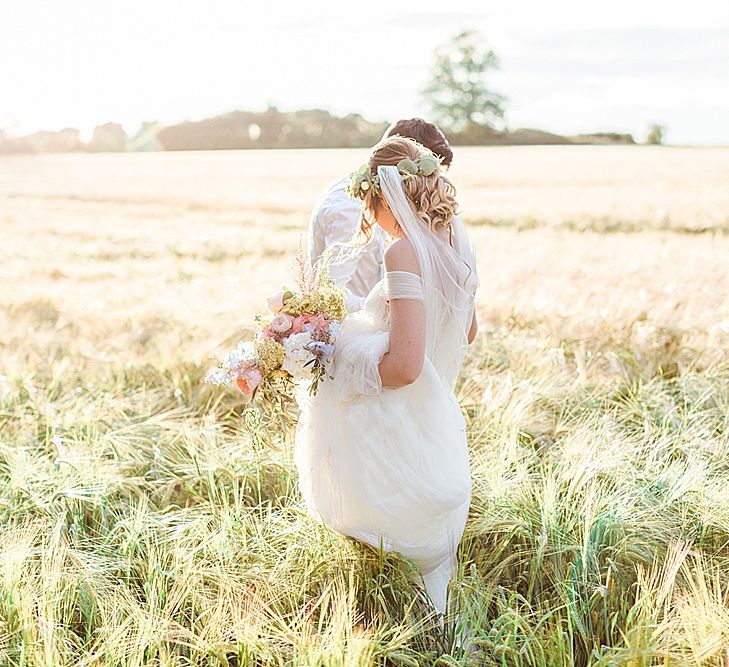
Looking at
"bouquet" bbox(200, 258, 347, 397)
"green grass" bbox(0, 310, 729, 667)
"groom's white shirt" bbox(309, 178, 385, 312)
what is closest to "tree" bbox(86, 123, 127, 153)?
"green grass" bbox(0, 310, 729, 667)

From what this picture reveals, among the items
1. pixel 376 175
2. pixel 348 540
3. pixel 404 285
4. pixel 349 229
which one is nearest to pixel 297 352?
pixel 404 285

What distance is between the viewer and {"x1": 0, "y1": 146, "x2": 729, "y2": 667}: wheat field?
9.31 feet

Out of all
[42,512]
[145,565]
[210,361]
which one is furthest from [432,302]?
[210,361]

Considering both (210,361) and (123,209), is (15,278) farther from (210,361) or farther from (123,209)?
(123,209)

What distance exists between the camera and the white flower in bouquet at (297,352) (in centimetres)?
282

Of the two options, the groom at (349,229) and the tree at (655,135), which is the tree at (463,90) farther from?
the groom at (349,229)

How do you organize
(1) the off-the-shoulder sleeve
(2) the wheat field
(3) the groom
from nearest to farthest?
(1) the off-the-shoulder sleeve
(2) the wheat field
(3) the groom

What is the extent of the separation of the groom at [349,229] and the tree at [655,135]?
123ft

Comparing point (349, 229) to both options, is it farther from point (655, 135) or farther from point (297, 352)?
point (655, 135)

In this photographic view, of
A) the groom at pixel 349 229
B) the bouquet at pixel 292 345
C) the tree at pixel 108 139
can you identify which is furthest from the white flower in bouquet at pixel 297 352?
the tree at pixel 108 139

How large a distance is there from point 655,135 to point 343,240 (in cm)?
4050

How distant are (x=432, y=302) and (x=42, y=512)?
7.08 ft

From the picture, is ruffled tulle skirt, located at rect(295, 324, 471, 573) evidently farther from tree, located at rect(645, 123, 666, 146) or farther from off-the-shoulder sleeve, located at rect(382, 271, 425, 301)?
tree, located at rect(645, 123, 666, 146)

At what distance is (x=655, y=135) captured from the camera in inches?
1620
